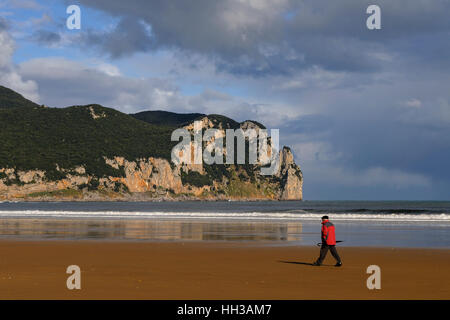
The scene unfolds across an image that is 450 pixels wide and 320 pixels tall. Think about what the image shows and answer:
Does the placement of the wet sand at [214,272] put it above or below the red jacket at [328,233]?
below

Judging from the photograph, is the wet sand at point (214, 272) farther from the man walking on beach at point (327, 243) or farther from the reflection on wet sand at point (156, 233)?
the reflection on wet sand at point (156, 233)

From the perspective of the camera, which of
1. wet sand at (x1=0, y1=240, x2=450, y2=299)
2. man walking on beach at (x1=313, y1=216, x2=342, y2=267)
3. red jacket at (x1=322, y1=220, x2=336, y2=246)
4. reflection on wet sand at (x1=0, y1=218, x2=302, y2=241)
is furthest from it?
reflection on wet sand at (x1=0, y1=218, x2=302, y2=241)

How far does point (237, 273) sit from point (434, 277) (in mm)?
A: 5979

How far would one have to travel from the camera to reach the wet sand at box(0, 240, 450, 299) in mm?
13242

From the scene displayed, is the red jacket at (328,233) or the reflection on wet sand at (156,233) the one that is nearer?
the red jacket at (328,233)

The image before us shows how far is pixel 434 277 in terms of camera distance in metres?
16.1

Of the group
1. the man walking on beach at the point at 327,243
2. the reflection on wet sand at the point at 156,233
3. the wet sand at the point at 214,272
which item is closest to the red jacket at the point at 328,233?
the man walking on beach at the point at 327,243

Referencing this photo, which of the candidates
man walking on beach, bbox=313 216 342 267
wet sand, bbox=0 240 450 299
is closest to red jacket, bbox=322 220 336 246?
man walking on beach, bbox=313 216 342 267

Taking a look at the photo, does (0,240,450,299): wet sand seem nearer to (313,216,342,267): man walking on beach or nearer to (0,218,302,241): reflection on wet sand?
(313,216,342,267): man walking on beach

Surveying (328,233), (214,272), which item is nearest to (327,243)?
(328,233)

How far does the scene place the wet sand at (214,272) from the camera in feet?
43.4

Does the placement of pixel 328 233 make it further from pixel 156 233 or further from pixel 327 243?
pixel 156 233

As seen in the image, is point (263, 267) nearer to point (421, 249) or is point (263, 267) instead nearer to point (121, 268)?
point (121, 268)
